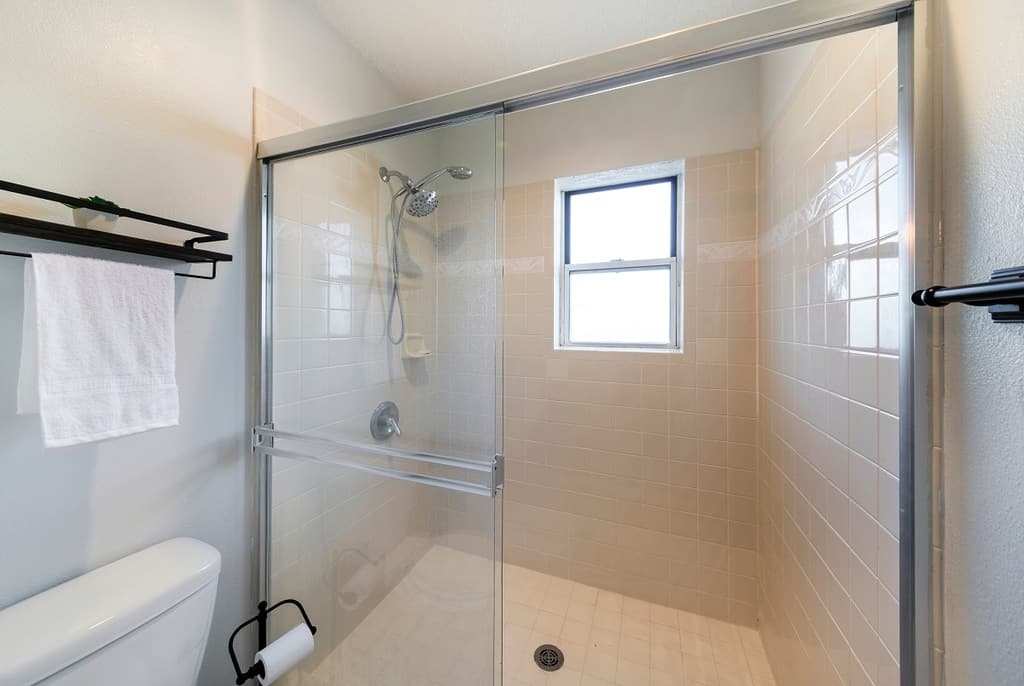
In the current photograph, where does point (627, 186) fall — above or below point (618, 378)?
above

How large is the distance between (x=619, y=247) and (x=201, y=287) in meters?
1.76

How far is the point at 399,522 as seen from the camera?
109cm

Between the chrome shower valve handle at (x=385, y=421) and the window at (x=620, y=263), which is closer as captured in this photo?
the chrome shower valve handle at (x=385, y=421)

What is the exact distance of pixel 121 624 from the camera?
0.69 metres

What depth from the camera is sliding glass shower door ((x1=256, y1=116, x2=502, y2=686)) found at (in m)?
0.97

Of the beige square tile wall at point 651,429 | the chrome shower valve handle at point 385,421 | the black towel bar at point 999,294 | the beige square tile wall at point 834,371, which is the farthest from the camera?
the beige square tile wall at point 651,429

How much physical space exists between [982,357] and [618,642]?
1.56 meters

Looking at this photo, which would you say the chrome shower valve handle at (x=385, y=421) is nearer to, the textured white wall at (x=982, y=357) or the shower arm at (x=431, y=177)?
the shower arm at (x=431, y=177)

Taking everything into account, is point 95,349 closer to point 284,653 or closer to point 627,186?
point 284,653

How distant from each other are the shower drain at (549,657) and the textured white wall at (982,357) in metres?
1.18

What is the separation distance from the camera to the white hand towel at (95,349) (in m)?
0.65

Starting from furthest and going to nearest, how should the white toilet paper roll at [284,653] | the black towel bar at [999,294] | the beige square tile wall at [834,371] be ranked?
the white toilet paper roll at [284,653] < the beige square tile wall at [834,371] < the black towel bar at [999,294]

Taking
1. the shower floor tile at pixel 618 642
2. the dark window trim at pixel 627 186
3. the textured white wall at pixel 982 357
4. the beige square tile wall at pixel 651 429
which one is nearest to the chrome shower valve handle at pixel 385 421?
the beige square tile wall at pixel 651 429

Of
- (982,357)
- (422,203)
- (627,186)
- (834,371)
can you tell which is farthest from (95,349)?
(627,186)
